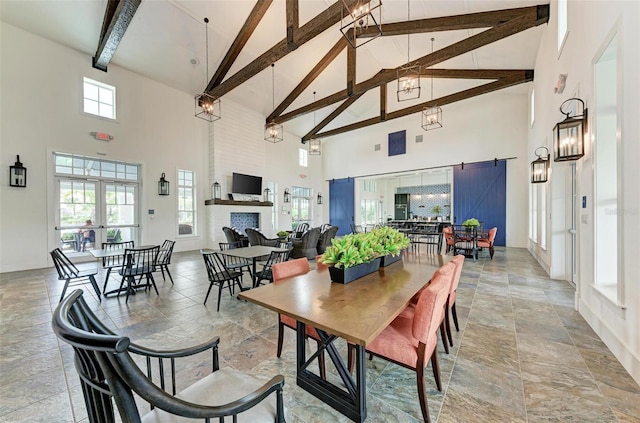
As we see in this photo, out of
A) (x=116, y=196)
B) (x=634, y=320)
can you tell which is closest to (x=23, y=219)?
(x=116, y=196)

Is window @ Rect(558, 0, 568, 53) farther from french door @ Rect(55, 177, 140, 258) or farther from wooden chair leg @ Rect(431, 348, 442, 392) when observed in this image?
french door @ Rect(55, 177, 140, 258)

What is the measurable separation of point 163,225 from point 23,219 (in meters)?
2.72

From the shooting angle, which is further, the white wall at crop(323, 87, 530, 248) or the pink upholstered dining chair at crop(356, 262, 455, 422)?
the white wall at crop(323, 87, 530, 248)

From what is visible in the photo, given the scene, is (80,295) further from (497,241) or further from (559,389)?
(497,241)

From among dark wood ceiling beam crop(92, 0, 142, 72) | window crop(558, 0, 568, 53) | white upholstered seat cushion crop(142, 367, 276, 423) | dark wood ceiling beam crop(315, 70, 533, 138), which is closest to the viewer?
white upholstered seat cushion crop(142, 367, 276, 423)

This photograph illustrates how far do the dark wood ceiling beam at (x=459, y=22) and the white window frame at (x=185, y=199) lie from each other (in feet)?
21.3

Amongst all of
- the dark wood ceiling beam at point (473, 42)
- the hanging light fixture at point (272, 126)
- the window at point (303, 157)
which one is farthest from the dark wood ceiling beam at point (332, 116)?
the hanging light fixture at point (272, 126)

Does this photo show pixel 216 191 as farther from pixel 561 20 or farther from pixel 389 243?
pixel 561 20

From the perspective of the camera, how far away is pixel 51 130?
5.70m

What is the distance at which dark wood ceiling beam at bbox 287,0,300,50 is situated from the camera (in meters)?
5.00

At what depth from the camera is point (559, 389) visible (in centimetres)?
181

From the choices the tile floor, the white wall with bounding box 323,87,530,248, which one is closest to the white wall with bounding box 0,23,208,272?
the tile floor

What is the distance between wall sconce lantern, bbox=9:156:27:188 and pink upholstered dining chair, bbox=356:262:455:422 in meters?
7.64

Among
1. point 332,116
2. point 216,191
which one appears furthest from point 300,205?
point 216,191
